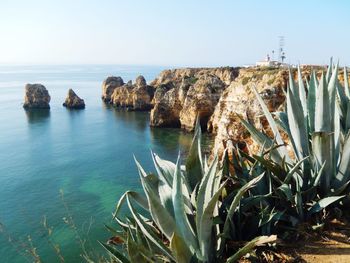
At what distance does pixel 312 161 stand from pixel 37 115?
55.9 meters

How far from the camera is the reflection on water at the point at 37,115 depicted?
165ft

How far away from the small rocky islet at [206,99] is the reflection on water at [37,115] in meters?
2.67

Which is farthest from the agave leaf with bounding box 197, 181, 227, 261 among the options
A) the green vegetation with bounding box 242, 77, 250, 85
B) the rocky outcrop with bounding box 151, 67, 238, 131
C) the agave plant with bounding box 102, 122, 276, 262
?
the rocky outcrop with bounding box 151, 67, 238, 131

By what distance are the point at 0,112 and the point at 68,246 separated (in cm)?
5064

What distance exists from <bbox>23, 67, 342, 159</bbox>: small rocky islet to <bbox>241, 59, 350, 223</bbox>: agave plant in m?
0.60

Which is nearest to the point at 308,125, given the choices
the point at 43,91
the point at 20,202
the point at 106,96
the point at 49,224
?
the point at 49,224

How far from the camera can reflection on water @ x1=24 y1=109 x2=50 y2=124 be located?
5016 centimetres

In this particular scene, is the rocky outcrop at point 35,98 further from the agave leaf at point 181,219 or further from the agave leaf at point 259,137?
the agave leaf at point 181,219

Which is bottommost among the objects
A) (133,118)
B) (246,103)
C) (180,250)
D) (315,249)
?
(133,118)

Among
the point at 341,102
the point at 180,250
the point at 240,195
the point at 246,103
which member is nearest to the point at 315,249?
the point at 240,195

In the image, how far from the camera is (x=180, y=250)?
2.42 metres

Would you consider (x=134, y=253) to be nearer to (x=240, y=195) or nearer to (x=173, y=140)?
(x=240, y=195)

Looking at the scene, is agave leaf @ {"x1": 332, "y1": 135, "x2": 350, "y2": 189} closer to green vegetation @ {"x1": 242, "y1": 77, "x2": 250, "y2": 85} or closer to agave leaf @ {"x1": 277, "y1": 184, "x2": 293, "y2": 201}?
agave leaf @ {"x1": 277, "y1": 184, "x2": 293, "y2": 201}

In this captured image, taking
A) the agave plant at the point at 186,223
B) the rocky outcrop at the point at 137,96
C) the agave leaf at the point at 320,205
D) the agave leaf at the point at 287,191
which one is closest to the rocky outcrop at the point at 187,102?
the rocky outcrop at the point at 137,96
